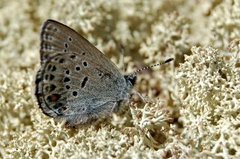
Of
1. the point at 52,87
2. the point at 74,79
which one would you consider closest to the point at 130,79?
the point at 74,79

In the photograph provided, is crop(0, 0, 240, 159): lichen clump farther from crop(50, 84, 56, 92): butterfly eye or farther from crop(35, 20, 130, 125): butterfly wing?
crop(50, 84, 56, 92): butterfly eye

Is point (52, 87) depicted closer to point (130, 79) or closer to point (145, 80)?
point (130, 79)

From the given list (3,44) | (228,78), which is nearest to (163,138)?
(228,78)

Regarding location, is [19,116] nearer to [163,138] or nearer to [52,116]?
[52,116]

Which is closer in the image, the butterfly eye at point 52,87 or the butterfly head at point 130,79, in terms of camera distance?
the butterfly eye at point 52,87

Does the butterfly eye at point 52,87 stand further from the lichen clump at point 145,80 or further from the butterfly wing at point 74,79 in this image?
the lichen clump at point 145,80

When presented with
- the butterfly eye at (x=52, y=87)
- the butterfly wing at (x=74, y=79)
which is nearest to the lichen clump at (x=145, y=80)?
the butterfly wing at (x=74, y=79)

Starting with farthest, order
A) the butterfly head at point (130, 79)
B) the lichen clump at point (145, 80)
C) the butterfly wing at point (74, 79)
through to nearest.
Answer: the butterfly head at point (130, 79) → the butterfly wing at point (74, 79) → the lichen clump at point (145, 80)
